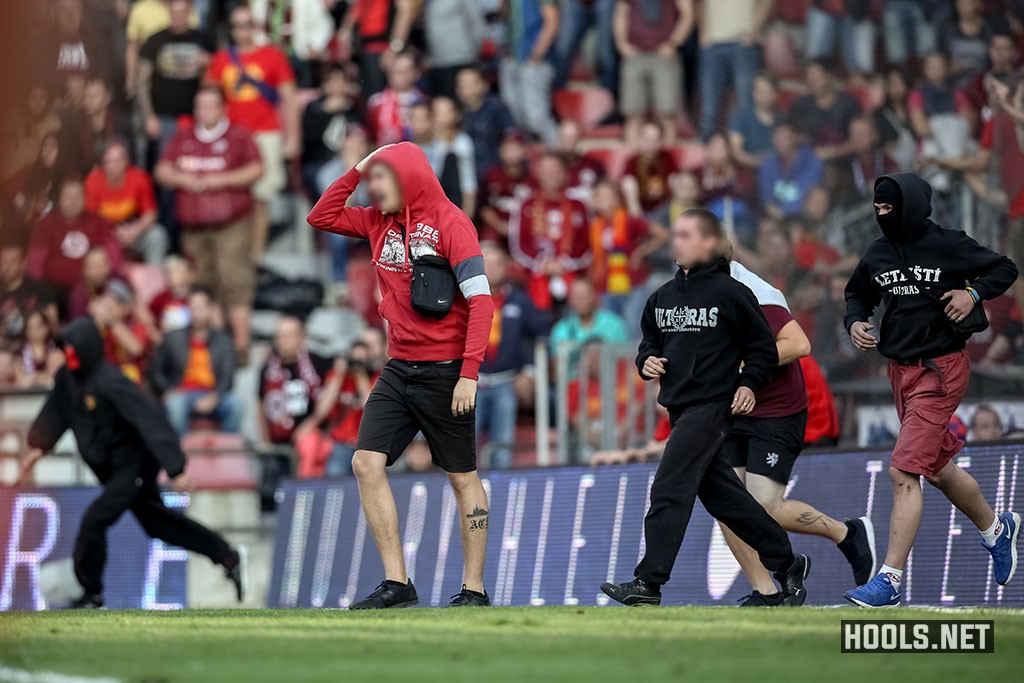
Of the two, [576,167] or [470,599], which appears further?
[576,167]

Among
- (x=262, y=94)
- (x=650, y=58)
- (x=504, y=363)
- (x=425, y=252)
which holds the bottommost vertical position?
(x=504, y=363)

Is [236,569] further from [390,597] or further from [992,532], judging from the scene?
[992,532]

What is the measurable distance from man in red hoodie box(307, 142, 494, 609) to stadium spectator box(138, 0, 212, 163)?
10.8m

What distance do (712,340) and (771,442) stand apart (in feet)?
3.48

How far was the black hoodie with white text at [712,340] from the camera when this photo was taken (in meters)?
8.76

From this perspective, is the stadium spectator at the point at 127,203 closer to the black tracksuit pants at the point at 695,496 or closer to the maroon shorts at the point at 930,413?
the black tracksuit pants at the point at 695,496

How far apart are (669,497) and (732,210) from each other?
27.1 ft

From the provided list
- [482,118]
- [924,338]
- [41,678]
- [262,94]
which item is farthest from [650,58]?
[41,678]

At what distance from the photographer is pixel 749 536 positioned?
8875 millimetres

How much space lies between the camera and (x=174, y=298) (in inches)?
721

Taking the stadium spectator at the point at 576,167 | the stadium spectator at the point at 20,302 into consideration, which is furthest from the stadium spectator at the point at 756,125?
the stadium spectator at the point at 20,302

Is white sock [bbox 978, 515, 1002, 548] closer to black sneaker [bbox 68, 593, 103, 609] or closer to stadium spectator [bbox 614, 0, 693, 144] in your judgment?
black sneaker [bbox 68, 593, 103, 609]

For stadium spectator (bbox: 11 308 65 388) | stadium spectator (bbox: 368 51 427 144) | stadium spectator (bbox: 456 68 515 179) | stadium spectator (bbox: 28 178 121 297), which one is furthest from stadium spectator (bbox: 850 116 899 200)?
stadium spectator (bbox: 11 308 65 388)

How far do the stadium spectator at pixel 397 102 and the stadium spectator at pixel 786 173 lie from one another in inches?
160
